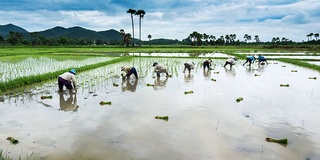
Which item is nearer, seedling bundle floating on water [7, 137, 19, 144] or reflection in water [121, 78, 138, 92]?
seedling bundle floating on water [7, 137, 19, 144]

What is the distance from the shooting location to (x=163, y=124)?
4.68 metres

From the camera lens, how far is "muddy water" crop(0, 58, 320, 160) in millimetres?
3562

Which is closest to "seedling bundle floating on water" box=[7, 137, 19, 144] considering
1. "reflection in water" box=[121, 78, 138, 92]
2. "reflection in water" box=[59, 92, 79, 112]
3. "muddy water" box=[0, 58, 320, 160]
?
"muddy water" box=[0, 58, 320, 160]

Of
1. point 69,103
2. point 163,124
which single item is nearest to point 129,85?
point 69,103

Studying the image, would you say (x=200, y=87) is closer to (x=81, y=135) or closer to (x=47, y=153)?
(x=81, y=135)

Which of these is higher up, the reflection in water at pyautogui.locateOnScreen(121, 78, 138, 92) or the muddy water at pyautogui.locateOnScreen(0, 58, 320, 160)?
the reflection in water at pyautogui.locateOnScreen(121, 78, 138, 92)

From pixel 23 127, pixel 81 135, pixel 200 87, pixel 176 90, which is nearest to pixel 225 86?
pixel 200 87

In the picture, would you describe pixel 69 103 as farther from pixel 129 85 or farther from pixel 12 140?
pixel 129 85

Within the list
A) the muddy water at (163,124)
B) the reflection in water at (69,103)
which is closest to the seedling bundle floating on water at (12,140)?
the muddy water at (163,124)

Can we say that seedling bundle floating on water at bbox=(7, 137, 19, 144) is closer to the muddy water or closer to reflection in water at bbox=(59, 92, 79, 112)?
the muddy water

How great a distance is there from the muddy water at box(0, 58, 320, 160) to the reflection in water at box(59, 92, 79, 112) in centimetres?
2

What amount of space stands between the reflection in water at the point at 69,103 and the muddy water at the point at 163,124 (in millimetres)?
23

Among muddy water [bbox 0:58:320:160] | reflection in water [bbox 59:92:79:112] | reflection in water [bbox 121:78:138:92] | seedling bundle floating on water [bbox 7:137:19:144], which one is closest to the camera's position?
muddy water [bbox 0:58:320:160]

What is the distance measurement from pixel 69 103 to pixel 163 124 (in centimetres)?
289
